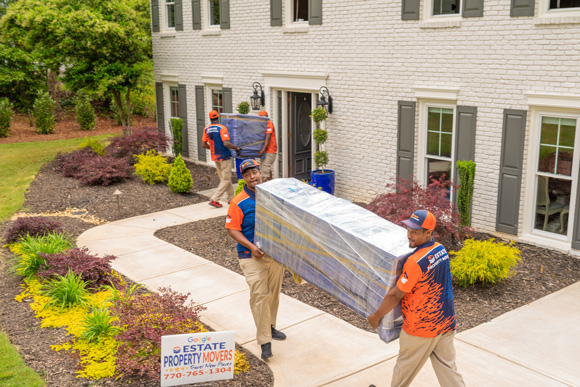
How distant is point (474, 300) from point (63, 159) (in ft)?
42.1

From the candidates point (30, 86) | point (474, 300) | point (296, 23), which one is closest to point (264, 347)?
point (474, 300)

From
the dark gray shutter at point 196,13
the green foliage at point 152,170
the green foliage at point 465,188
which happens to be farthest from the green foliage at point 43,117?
the green foliage at point 465,188

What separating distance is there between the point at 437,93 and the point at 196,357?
7.11m

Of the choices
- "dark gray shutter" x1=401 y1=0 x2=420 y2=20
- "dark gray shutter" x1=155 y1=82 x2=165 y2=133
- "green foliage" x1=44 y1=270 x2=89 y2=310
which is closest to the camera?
"green foliage" x1=44 y1=270 x2=89 y2=310

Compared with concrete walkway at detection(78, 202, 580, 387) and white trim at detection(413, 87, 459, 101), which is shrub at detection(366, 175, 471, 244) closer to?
concrete walkway at detection(78, 202, 580, 387)

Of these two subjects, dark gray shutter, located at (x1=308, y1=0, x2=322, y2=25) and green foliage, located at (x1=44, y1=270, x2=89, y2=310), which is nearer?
green foliage, located at (x1=44, y1=270, x2=89, y2=310)

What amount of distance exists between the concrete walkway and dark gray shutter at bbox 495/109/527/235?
6.52ft

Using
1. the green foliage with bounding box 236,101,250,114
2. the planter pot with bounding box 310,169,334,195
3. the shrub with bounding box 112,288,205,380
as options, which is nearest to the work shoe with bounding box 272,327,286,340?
the shrub with bounding box 112,288,205,380

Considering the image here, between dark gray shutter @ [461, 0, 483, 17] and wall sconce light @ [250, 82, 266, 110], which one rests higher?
dark gray shutter @ [461, 0, 483, 17]

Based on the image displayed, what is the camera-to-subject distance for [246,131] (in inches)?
500

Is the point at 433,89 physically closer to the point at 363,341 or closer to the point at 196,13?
the point at 363,341

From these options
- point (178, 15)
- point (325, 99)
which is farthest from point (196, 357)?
point (178, 15)

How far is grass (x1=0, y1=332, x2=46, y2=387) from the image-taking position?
5.46 m

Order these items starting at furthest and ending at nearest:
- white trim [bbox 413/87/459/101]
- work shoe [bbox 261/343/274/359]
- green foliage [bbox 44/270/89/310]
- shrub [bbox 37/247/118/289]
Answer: white trim [bbox 413/87/459/101], shrub [bbox 37/247/118/289], green foliage [bbox 44/270/89/310], work shoe [bbox 261/343/274/359]
